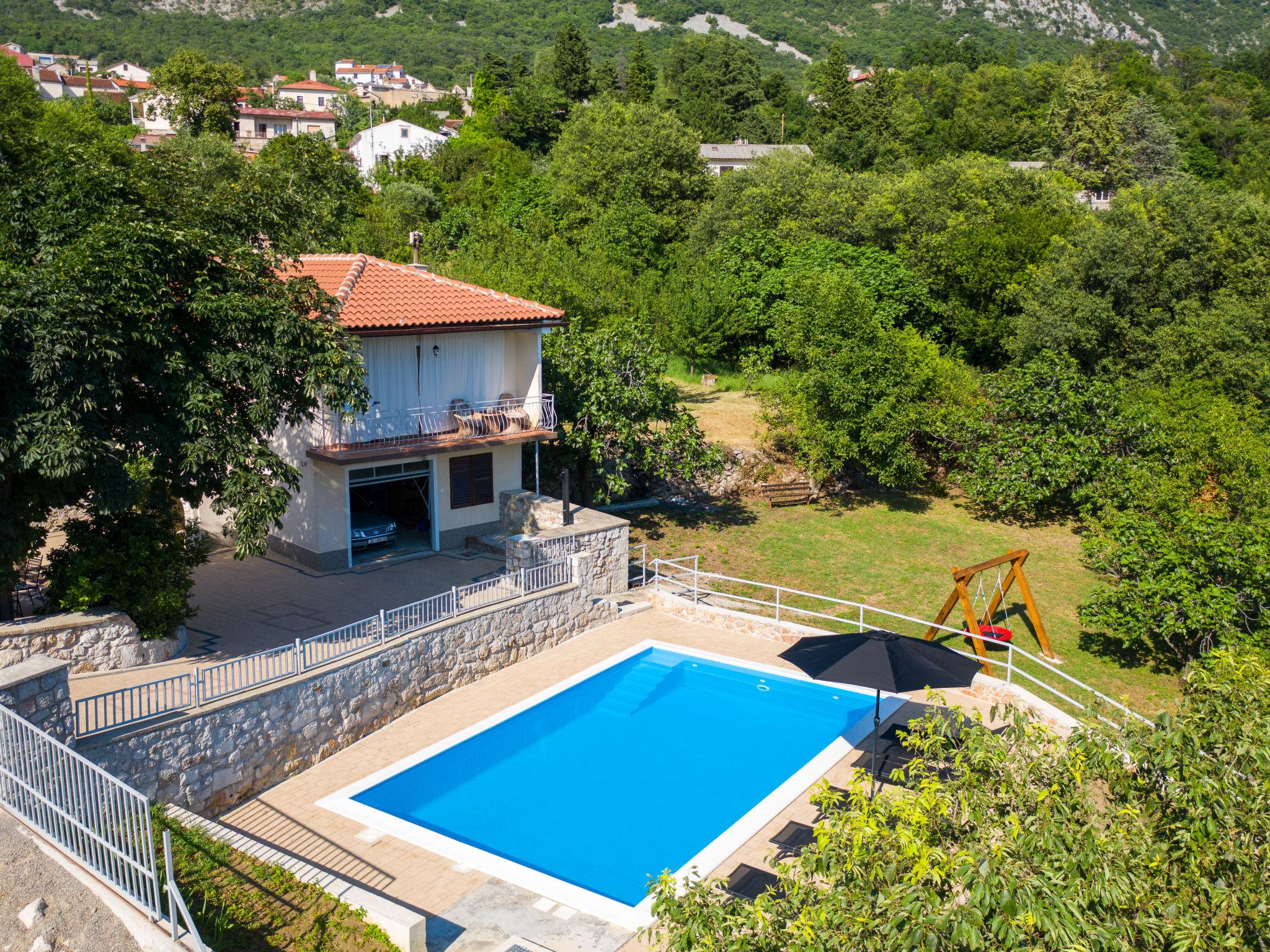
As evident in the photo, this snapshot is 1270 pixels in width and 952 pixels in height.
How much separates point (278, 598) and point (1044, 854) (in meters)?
16.0

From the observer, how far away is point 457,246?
48.4m

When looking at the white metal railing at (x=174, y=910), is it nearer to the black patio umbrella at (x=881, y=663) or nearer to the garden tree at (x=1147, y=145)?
the black patio umbrella at (x=881, y=663)

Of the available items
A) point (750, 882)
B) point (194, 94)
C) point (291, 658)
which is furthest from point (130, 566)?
point (194, 94)

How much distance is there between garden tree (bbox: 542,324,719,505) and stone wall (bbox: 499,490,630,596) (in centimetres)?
314

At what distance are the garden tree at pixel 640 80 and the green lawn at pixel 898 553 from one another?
70365 millimetres

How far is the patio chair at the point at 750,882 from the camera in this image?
11.0 m

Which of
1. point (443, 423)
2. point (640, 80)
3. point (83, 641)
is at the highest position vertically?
point (640, 80)

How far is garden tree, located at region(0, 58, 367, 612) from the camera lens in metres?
12.6

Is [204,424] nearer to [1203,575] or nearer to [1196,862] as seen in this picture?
[1196,862]

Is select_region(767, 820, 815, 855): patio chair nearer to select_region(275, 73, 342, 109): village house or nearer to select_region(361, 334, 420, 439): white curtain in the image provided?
select_region(361, 334, 420, 439): white curtain

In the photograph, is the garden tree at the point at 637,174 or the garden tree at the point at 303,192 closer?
the garden tree at the point at 303,192

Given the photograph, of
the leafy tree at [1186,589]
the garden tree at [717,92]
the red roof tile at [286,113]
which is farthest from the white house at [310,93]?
the leafy tree at [1186,589]

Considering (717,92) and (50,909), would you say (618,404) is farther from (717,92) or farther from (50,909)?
(717,92)

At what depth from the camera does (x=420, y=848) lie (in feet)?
39.8
